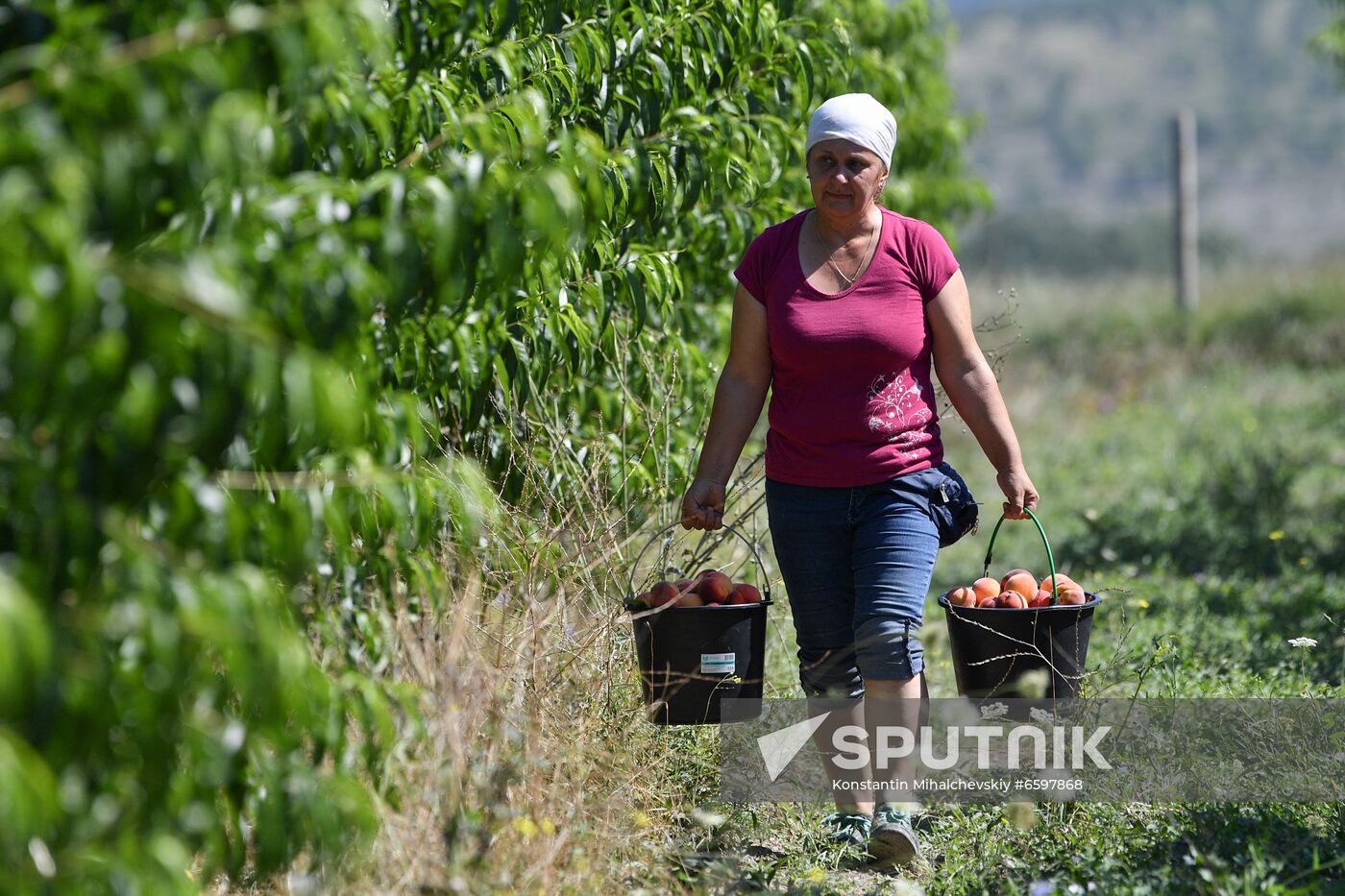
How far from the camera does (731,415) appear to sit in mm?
3727

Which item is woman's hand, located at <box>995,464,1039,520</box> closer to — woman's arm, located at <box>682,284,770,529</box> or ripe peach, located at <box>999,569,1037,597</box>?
ripe peach, located at <box>999,569,1037,597</box>

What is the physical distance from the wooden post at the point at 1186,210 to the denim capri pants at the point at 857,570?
15.1 meters

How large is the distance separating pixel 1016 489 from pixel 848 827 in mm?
948

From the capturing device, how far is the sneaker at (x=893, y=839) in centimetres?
346

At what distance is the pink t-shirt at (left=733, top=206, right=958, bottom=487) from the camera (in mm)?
3467

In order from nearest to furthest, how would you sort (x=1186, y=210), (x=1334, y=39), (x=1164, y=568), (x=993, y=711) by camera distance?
1. (x=993, y=711)
2. (x=1164, y=568)
3. (x=1334, y=39)
4. (x=1186, y=210)

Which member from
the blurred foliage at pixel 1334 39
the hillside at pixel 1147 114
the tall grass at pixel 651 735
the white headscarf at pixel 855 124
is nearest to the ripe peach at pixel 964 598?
the tall grass at pixel 651 735

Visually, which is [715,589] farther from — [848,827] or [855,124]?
[855,124]

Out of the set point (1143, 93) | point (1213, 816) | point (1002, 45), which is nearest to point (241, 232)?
point (1213, 816)

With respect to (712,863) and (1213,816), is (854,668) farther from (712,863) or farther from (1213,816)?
(1213,816)

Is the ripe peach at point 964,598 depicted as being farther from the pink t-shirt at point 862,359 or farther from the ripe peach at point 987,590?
the pink t-shirt at point 862,359

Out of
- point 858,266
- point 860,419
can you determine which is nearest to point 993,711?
point 860,419

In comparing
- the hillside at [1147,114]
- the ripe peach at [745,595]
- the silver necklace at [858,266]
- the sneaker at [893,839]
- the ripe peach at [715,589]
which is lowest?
the hillside at [1147,114]

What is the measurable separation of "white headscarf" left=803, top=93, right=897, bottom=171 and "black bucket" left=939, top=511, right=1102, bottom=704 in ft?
3.28
